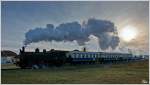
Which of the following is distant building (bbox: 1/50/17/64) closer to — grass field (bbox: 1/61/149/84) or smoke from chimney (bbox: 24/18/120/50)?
grass field (bbox: 1/61/149/84)

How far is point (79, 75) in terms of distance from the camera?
14.5 ft

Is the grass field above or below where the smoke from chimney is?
below

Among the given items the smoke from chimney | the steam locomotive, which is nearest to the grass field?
the steam locomotive

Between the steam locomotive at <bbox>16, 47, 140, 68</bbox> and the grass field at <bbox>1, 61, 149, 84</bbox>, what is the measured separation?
96mm

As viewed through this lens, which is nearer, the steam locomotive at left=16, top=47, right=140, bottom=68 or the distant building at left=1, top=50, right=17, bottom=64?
the distant building at left=1, top=50, right=17, bottom=64

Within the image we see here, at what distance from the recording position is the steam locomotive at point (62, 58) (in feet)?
14.6

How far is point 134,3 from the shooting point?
433 cm

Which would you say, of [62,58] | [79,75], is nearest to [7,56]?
[62,58]

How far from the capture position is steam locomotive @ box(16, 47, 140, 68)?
14.6 feet

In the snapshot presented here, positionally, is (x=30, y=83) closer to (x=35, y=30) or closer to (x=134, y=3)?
(x=35, y=30)

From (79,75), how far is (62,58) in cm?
34

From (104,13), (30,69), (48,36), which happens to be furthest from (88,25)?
(30,69)

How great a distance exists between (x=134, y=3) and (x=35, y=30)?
4.37 ft

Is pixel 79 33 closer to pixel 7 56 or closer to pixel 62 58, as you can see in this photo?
pixel 62 58
